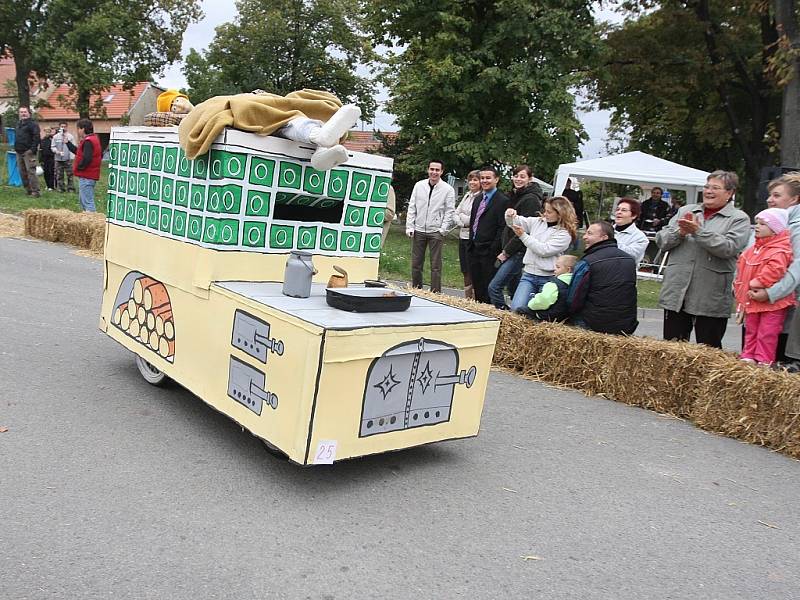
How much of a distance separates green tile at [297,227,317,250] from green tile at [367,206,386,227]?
1.38 feet

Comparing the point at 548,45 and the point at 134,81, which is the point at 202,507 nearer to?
the point at 548,45

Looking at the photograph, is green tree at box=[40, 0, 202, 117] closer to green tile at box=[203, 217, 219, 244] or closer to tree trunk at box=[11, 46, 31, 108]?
tree trunk at box=[11, 46, 31, 108]

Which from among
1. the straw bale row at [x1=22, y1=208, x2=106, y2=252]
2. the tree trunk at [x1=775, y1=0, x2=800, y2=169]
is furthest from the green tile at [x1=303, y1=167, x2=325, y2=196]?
the tree trunk at [x1=775, y1=0, x2=800, y2=169]

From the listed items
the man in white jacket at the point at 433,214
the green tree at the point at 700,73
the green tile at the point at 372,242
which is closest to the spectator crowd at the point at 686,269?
the man in white jacket at the point at 433,214

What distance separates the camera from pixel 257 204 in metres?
4.41

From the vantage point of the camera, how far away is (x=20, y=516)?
10.6 ft

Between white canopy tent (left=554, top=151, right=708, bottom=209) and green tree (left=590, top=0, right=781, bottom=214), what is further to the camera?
green tree (left=590, top=0, right=781, bottom=214)

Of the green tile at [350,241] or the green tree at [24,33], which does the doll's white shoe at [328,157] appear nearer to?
the green tile at [350,241]

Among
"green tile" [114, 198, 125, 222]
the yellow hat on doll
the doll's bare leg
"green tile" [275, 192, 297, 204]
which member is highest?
the yellow hat on doll

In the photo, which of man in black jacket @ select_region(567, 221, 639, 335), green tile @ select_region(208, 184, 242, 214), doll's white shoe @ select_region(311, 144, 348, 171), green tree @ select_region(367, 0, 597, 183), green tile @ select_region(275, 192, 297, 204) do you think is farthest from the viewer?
green tree @ select_region(367, 0, 597, 183)

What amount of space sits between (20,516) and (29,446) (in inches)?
33.9

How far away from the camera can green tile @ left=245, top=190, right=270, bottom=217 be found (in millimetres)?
4367

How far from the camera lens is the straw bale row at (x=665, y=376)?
5078 mm

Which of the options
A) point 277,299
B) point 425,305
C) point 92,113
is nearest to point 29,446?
point 277,299
